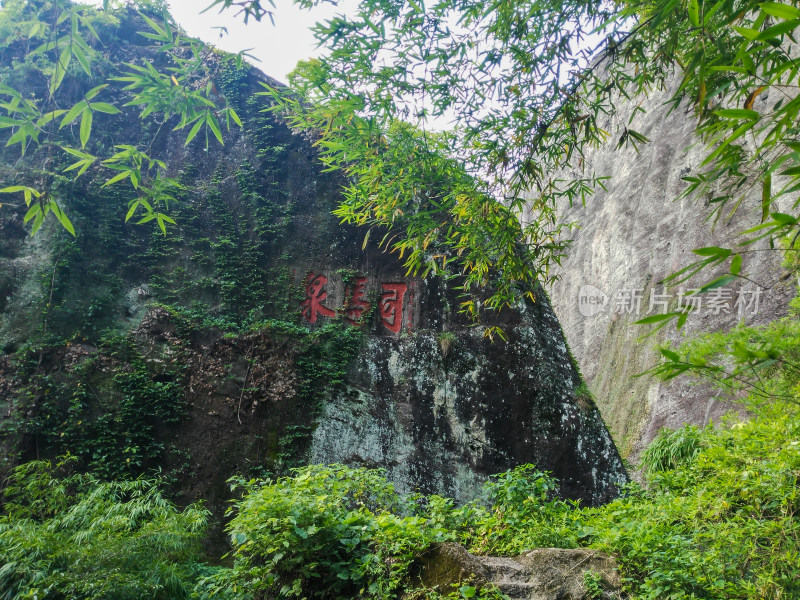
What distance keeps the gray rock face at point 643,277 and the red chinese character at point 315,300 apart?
204 inches

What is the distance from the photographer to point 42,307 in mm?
5266

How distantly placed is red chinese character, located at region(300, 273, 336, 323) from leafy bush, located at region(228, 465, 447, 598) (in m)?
3.43

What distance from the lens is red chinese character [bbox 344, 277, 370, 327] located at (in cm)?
586

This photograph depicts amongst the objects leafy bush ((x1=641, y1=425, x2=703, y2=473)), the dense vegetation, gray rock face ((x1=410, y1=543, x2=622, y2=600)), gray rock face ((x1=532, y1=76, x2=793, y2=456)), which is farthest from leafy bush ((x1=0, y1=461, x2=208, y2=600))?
gray rock face ((x1=532, y1=76, x2=793, y2=456))

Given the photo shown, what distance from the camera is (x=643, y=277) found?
12.4m

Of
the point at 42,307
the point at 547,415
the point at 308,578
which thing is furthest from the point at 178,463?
the point at 547,415

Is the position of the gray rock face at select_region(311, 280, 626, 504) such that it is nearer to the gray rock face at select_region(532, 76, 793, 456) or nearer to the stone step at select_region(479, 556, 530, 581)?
the stone step at select_region(479, 556, 530, 581)

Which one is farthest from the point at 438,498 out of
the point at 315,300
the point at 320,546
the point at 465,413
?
the point at 315,300

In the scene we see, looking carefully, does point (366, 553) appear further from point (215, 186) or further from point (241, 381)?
point (215, 186)

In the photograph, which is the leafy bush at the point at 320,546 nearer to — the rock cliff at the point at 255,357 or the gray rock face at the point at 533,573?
the gray rock face at the point at 533,573

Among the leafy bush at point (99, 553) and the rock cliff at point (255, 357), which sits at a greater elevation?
the rock cliff at point (255, 357)

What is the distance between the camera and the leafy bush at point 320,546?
230 cm

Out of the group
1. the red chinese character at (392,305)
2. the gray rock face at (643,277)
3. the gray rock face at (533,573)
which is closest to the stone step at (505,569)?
the gray rock face at (533,573)

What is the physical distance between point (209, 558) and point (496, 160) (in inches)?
160
